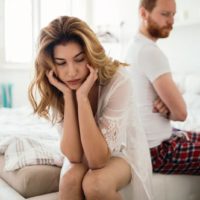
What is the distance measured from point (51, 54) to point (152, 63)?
42 centimetres

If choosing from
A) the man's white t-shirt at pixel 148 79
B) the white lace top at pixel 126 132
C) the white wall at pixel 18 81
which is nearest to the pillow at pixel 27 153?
the white lace top at pixel 126 132

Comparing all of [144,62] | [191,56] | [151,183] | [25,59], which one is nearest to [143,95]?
[144,62]

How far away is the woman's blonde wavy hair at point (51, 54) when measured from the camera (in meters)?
1.29

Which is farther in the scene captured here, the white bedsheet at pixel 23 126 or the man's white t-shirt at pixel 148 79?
the white bedsheet at pixel 23 126

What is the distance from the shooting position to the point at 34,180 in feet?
4.03

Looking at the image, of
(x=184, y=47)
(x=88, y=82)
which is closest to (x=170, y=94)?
(x=88, y=82)

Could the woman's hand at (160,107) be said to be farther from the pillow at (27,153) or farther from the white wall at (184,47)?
the white wall at (184,47)

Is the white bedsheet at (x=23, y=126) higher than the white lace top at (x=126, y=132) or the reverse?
the reverse

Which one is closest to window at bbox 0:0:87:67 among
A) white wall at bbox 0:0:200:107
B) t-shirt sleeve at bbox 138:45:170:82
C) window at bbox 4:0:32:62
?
window at bbox 4:0:32:62

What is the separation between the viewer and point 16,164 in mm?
1292

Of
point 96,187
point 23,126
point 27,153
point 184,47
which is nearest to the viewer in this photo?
point 96,187

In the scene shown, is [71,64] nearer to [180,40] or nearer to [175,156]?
[175,156]

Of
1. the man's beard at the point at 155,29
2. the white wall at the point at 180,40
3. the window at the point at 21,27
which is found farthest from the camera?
the window at the point at 21,27

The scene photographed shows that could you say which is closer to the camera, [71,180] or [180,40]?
[71,180]
